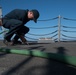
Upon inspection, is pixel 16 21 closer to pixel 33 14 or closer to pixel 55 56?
pixel 33 14

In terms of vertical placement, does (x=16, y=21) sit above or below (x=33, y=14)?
below

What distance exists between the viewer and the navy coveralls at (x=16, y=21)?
6.27 metres

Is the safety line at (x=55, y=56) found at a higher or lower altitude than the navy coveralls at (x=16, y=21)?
lower

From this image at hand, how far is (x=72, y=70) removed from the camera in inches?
114

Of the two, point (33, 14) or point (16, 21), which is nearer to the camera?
point (33, 14)

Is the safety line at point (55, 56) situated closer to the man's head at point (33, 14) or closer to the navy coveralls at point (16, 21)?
the man's head at point (33, 14)

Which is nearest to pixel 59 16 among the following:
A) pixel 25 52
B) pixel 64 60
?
pixel 25 52

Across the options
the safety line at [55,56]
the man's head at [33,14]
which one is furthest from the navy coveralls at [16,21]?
the safety line at [55,56]

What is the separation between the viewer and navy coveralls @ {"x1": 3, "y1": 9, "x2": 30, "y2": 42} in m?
6.27

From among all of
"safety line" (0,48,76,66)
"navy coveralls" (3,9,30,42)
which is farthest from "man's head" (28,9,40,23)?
"safety line" (0,48,76,66)

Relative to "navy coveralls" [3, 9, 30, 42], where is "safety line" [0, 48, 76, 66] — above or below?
below

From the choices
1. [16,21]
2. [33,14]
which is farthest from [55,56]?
[16,21]

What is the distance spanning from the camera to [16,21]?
247 inches

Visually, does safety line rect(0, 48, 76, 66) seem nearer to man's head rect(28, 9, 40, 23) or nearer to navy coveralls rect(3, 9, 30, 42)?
man's head rect(28, 9, 40, 23)
